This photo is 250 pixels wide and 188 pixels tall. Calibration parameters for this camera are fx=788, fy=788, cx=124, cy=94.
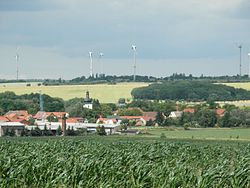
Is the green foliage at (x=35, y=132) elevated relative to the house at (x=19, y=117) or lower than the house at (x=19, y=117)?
elevated

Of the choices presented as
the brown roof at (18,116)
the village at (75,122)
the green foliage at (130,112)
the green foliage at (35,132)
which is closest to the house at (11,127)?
the village at (75,122)

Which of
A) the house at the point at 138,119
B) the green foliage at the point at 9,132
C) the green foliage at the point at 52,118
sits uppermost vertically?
the green foliage at the point at 9,132

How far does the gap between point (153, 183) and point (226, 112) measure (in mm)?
107422

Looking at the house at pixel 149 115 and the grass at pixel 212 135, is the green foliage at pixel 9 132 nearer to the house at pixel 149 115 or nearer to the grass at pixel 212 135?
the grass at pixel 212 135

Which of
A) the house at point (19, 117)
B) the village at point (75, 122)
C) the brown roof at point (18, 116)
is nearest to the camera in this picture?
the village at point (75, 122)

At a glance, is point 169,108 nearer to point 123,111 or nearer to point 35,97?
point 123,111

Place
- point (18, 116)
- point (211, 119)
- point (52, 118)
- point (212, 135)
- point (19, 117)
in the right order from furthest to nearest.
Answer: point (18, 116) < point (19, 117) < point (52, 118) < point (211, 119) < point (212, 135)

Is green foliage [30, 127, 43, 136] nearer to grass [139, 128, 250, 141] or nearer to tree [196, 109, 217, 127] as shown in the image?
grass [139, 128, 250, 141]

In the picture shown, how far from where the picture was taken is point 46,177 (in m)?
23.5

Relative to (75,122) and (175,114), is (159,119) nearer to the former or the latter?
(175,114)

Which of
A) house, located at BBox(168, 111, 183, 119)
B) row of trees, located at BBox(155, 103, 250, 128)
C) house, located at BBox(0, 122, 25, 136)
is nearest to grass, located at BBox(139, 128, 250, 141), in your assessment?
house, located at BBox(0, 122, 25, 136)

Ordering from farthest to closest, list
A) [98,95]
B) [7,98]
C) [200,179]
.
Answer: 1. [98,95]
2. [7,98]
3. [200,179]

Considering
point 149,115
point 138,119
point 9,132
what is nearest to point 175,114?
point 138,119

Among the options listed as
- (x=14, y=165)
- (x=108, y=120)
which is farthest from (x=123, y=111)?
(x=14, y=165)
